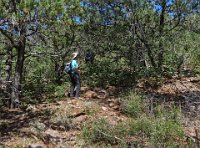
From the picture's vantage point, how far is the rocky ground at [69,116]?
Result: 27.7ft

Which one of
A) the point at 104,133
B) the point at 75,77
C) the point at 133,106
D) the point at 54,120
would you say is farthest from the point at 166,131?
the point at 75,77

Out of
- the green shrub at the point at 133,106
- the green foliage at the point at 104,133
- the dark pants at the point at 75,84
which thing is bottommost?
the green foliage at the point at 104,133

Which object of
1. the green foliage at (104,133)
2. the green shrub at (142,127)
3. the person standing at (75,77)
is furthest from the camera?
the person standing at (75,77)

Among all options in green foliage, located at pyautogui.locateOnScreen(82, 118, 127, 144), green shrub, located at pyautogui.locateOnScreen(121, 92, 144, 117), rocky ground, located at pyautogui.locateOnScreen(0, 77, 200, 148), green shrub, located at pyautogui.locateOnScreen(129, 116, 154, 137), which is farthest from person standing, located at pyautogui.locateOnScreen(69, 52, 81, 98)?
green shrub, located at pyautogui.locateOnScreen(129, 116, 154, 137)

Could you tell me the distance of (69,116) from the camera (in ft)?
31.9

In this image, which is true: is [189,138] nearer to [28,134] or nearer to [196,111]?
[196,111]

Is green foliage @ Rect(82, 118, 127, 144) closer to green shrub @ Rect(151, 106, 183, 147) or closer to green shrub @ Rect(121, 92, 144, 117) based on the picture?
green shrub @ Rect(151, 106, 183, 147)

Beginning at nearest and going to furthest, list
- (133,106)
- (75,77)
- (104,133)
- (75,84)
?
(104,133) → (133,106) → (75,77) → (75,84)

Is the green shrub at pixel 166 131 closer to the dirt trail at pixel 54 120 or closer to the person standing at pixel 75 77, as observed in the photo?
the dirt trail at pixel 54 120

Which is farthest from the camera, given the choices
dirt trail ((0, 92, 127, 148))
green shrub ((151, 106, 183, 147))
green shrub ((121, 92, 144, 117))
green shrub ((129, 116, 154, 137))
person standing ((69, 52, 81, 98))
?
person standing ((69, 52, 81, 98))

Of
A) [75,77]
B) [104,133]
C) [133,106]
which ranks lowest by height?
[104,133]

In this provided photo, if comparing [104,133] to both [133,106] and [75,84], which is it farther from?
[75,84]

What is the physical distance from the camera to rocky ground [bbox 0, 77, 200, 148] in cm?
845

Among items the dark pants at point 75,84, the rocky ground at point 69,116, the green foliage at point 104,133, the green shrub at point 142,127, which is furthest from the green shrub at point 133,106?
the dark pants at point 75,84
